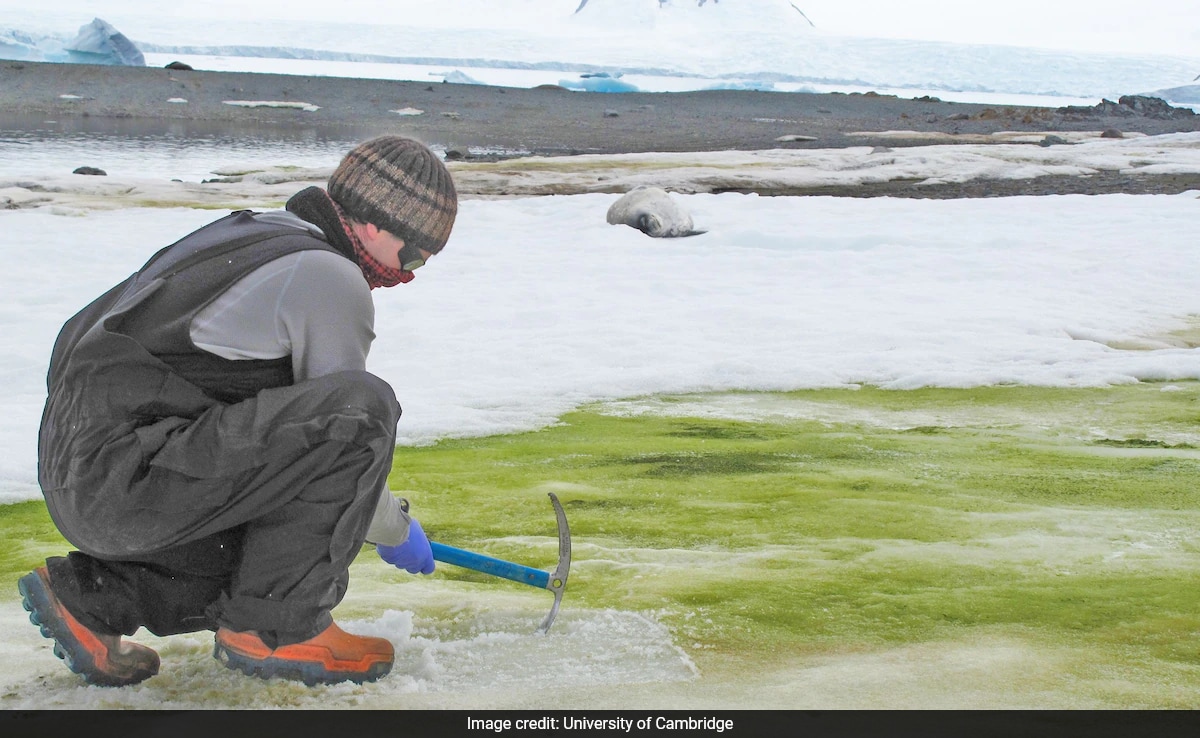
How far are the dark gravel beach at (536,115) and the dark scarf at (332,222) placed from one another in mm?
13136

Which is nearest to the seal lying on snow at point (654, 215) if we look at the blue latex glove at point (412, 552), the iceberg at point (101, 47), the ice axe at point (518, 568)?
the ice axe at point (518, 568)

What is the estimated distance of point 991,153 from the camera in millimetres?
18312

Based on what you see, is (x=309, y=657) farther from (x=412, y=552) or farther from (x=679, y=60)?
(x=679, y=60)

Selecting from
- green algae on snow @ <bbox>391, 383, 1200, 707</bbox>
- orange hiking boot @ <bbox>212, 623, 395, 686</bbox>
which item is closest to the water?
green algae on snow @ <bbox>391, 383, 1200, 707</bbox>

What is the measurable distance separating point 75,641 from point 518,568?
84cm

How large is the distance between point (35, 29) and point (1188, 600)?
218 feet

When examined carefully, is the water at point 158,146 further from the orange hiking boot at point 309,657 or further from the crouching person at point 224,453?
the orange hiking boot at point 309,657

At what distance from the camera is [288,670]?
1.93 meters

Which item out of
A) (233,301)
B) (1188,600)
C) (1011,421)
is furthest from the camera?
(1011,421)

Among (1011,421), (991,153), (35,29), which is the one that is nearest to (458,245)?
(1011,421)

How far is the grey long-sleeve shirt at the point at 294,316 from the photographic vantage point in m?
1.81

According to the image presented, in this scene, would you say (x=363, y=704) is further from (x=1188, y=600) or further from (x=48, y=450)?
(x=1188, y=600)

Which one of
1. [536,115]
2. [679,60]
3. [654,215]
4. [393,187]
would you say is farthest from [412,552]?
[679,60]

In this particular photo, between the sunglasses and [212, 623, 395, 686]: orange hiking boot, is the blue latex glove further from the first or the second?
the sunglasses
